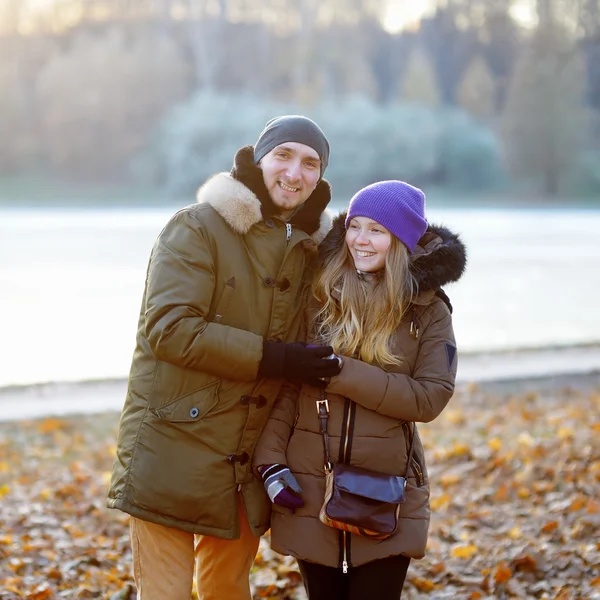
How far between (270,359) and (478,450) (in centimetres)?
452

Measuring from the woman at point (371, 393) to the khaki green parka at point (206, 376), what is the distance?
0.42 feet

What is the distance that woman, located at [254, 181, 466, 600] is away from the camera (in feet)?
10.1

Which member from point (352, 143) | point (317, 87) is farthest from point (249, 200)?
point (317, 87)

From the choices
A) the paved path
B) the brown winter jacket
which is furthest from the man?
the paved path

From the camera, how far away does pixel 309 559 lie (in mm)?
3080

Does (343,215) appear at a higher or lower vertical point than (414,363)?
higher

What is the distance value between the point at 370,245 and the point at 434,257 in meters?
0.24

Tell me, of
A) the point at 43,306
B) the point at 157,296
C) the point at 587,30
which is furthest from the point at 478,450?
the point at 587,30

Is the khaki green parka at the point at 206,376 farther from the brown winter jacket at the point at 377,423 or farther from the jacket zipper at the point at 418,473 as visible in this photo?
the jacket zipper at the point at 418,473

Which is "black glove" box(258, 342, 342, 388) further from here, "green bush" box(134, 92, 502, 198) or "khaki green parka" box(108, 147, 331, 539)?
"green bush" box(134, 92, 502, 198)

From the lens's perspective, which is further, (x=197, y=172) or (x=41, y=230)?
(x=197, y=172)

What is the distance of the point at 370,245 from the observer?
10.6ft

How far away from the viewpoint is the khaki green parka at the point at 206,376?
3.06 m

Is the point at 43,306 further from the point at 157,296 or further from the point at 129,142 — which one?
the point at 129,142
